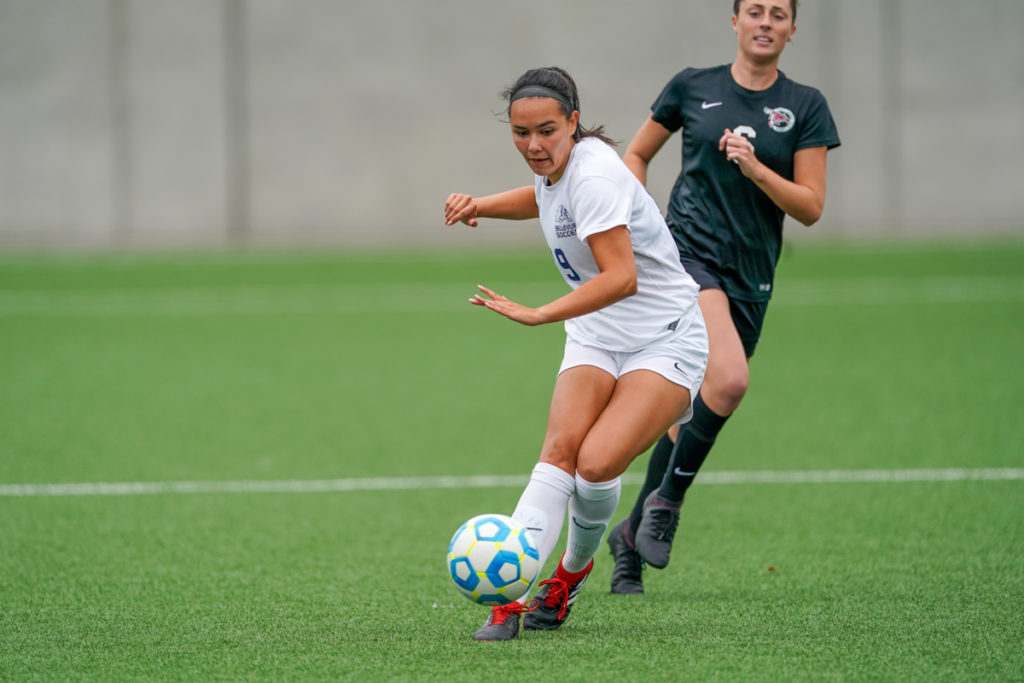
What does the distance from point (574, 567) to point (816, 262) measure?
48.0 ft

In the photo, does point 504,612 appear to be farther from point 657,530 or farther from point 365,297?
point 365,297

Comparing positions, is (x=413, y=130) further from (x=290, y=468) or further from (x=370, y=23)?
(x=290, y=468)

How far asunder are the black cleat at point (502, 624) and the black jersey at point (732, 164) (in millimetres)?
1656

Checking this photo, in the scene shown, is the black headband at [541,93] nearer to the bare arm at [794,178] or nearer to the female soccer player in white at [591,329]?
the female soccer player in white at [591,329]

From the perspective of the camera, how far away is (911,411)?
8.09 metres

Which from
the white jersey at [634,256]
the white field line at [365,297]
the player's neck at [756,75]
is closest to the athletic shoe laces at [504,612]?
the white jersey at [634,256]

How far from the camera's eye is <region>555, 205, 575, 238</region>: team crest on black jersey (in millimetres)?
3963

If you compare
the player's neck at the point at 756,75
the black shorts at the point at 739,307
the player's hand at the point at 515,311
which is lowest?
the black shorts at the point at 739,307

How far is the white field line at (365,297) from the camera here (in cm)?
1380

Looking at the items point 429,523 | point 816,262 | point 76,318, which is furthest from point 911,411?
point 816,262

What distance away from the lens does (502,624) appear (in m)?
3.95

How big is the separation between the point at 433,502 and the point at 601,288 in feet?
8.50

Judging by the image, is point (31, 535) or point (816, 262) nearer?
point (31, 535)

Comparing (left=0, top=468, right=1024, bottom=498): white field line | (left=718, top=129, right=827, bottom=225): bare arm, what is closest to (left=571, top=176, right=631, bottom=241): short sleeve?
(left=718, top=129, right=827, bottom=225): bare arm
